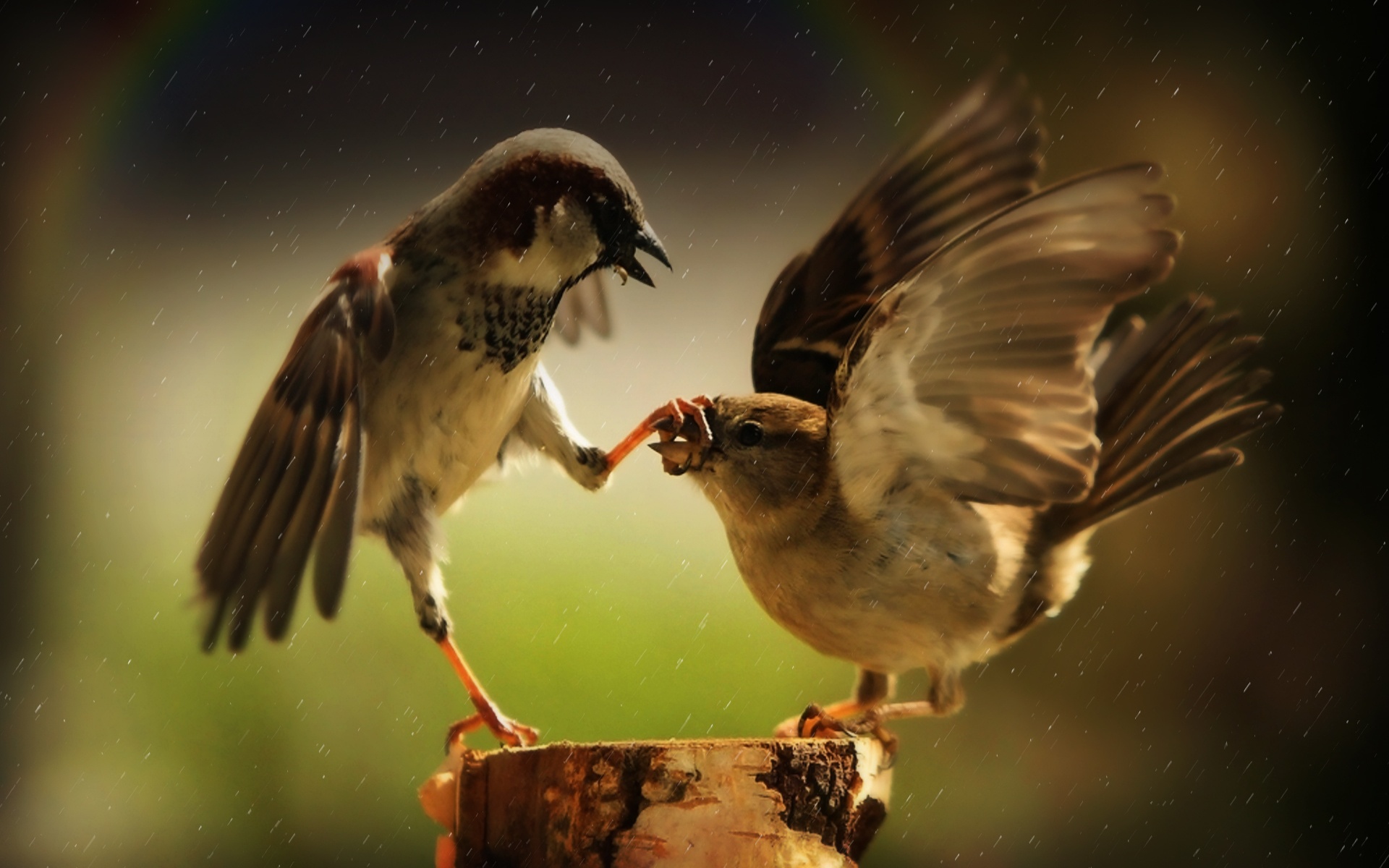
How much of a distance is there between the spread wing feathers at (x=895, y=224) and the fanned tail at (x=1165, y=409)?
0.28m

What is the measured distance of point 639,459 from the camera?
1.45 m

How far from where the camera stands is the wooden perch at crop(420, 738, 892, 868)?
84cm

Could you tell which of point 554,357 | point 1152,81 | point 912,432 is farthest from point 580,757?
point 1152,81

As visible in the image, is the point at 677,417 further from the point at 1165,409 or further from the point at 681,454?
the point at 1165,409

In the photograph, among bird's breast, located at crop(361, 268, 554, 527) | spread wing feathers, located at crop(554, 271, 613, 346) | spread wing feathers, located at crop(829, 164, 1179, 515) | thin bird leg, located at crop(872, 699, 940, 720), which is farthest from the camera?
spread wing feathers, located at crop(554, 271, 613, 346)

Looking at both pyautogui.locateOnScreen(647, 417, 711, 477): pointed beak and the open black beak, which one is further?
pyautogui.locateOnScreen(647, 417, 711, 477): pointed beak

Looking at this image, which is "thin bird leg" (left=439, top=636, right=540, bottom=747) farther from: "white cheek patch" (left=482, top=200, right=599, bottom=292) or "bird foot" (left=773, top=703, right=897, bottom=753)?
"white cheek patch" (left=482, top=200, right=599, bottom=292)

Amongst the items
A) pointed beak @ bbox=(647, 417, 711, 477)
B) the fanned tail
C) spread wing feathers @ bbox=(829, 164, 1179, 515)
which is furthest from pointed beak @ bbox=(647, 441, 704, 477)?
the fanned tail

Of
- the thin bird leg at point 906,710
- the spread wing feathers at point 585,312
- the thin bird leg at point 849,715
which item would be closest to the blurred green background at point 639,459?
the spread wing feathers at point 585,312

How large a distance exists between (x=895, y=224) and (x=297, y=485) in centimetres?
87

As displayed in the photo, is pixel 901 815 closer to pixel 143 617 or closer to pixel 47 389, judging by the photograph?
pixel 143 617

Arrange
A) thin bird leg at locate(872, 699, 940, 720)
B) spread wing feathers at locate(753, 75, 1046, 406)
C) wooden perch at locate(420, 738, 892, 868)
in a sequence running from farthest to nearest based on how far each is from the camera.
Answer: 1. spread wing feathers at locate(753, 75, 1046, 406)
2. thin bird leg at locate(872, 699, 940, 720)
3. wooden perch at locate(420, 738, 892, 868)

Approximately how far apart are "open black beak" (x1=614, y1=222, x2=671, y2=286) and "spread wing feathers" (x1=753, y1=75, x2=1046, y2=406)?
40 cm

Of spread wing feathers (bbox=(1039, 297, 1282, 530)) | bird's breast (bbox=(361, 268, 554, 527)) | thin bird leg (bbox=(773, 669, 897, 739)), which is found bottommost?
thin bird leg (bbox=(773, 669, 897, 739))
